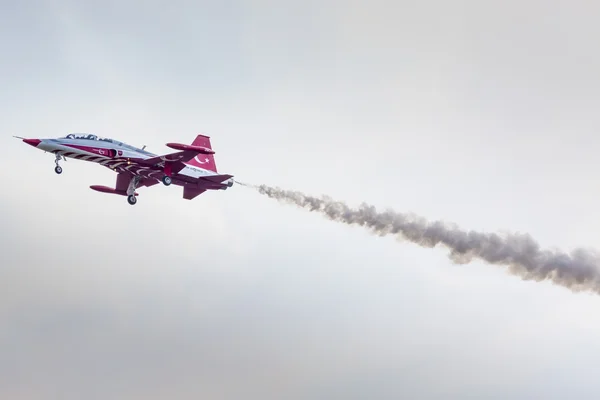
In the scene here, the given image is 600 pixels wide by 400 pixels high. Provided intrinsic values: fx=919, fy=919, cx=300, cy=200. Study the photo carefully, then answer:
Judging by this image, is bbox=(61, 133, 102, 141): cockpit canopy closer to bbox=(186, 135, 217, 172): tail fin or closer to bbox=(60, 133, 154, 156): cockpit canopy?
bbox=(60, 133, 154, 156): cockpit canopy

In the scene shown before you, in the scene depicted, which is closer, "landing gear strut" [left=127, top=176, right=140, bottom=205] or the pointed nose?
the pointed nose

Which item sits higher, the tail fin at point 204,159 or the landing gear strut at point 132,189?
the tail fin at point 204,159

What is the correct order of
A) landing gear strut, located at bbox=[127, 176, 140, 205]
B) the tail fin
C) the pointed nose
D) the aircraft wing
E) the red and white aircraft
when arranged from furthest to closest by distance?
the tail fin
landing gear strut, located at bbox=[127, 176, 140, 205]
the aircraft wing
the red and white aircraft
the pointed nose

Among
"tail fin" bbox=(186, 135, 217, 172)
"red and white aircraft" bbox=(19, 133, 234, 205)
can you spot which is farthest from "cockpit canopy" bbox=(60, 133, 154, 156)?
"tail fin" bbox=(186, 135, 217, 172)

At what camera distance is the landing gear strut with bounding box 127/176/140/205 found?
9212 cm

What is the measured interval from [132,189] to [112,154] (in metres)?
5.42

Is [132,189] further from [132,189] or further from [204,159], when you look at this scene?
[204,159]

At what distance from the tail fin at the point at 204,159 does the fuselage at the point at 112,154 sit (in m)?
1.05

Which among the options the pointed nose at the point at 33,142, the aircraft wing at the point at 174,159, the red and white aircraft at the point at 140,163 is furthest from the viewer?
the aircraft wing at the point at 174,159

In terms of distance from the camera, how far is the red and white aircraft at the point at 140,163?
280ft

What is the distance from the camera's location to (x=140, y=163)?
8925cm

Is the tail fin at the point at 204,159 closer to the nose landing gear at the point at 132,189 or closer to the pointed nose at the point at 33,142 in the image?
the nose landing gear at the point at 132,189

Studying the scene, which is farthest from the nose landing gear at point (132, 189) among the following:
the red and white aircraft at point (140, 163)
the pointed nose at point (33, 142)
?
the pointed nose at point (33, 142)

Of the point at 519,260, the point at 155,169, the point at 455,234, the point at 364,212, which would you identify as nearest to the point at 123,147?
the point at 155,169
